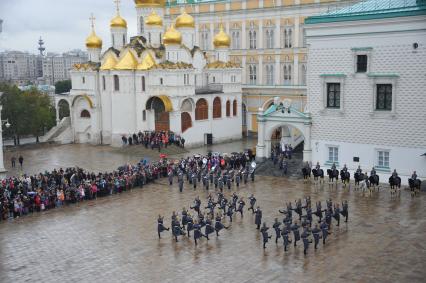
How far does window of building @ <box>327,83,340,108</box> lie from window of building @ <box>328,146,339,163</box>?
2.21 m

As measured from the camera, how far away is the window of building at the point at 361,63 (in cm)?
2716

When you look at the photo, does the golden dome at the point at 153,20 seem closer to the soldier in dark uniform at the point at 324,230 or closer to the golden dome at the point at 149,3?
the golden dome at the point at 149,3

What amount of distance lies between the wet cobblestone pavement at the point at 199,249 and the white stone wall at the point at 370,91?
395cm

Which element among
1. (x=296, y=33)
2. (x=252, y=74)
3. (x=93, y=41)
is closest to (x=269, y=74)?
(x=252, y=74)

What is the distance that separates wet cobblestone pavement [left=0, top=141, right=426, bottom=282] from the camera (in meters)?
15.2

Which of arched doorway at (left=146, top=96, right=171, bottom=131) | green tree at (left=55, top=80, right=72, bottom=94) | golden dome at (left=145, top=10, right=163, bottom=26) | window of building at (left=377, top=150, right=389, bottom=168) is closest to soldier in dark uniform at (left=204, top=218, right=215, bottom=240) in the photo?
window of building at (left=377, top=150, right=389, bottom=168)

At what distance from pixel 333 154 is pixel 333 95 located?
3.09m

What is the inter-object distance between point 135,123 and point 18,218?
749 inches

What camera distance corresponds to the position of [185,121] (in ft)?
130

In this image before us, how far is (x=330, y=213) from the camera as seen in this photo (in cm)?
1869

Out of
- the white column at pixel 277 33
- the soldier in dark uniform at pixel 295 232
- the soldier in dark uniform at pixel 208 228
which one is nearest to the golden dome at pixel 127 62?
the white column at pixel 277 33

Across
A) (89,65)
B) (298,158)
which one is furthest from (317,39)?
(89,65)

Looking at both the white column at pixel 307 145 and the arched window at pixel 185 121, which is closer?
the white column at pixel 307 145

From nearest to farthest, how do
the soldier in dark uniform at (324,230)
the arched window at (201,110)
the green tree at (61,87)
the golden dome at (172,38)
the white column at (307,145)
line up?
the soldier in dark uniform at (324,230), the white column at (307,145), the golden dome at (172,38), the arched window at (201,110), the green tree at (61,87)
